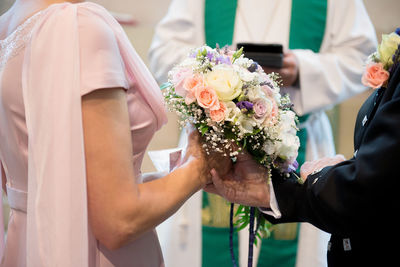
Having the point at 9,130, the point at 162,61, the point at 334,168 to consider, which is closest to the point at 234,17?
the point at 162,61

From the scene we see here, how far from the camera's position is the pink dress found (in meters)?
1.48

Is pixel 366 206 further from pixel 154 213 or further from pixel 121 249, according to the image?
pixel 121 249

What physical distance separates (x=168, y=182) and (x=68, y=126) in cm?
42

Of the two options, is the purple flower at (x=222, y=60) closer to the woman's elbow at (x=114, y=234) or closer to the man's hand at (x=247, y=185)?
the man's hand at (x=247, y=185)

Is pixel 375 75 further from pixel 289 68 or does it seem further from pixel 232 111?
pixel 289 68

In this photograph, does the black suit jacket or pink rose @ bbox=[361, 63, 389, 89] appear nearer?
the black suit jacket

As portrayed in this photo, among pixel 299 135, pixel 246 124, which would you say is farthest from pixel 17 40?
pixel 299 135

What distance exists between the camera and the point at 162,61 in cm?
334

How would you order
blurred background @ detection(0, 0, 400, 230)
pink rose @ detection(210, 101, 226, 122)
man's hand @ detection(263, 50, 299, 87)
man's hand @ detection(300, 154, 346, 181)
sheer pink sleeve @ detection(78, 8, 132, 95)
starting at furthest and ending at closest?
blurred background @ detection(0, 0, 400, 230), man's hand @ detection(263, 50, 299, 87), man's hand @ detection(300, 154, 346, 181), pink rose @ detection(210, 101, 226, 122), sheer pink sleeve @ detection(78, 8, 132, 95)

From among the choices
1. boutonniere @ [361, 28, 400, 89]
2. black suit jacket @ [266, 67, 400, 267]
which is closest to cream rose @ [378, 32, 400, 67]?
boutonniere @ [361, 28, 400, 89]

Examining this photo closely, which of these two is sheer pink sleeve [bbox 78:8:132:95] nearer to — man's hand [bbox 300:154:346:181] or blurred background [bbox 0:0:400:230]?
man's hand [bbox 300:154:346:181]

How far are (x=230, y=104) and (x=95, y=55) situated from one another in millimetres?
501

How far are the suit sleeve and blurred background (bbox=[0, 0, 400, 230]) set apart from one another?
285cm

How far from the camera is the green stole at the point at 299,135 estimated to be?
331 centimetres
